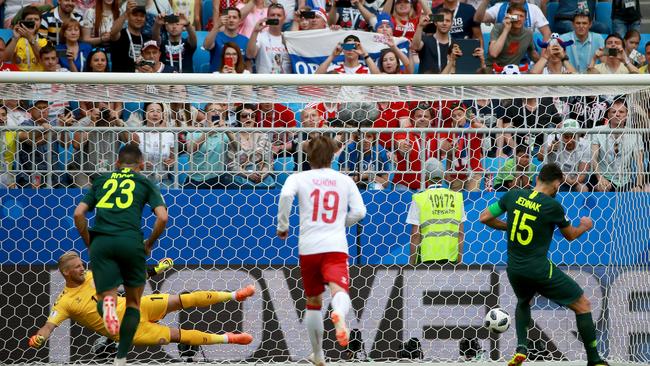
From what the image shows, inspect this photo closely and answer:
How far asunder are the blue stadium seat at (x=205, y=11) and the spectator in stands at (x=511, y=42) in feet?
12.0

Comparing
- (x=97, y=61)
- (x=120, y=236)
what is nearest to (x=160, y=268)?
(x=120, y=236)

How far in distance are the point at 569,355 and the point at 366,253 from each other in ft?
6.83

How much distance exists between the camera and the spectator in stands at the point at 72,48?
1230 cm

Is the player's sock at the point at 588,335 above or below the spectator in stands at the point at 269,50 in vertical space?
below

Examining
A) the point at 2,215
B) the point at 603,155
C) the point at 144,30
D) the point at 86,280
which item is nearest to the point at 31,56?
the point at 144,30

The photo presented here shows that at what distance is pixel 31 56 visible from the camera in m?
12.2

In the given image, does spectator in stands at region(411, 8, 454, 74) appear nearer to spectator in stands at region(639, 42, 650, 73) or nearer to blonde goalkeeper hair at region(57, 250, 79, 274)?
spectator in stands at region(639, 42, 650, 73)

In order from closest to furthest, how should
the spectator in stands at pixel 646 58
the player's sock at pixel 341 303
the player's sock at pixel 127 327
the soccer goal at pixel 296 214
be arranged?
the player's sock at pixel 341 303 → the player's sock at pixel 127 327 → the soccer goal at pixel 296 214 → the spectator in stands at pixel 646 58

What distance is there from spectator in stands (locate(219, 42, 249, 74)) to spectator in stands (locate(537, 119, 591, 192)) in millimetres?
Result: 3746

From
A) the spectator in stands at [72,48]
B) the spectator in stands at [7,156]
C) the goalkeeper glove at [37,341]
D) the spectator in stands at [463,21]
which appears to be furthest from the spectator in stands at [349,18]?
the goalkeeper glove at [37,341]

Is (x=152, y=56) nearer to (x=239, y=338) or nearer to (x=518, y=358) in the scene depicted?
(x=239, y=338)

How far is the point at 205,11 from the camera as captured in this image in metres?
Result: 14.0

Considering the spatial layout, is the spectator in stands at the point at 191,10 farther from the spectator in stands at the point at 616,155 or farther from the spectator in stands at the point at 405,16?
the spectator in stands at the point at 616,155

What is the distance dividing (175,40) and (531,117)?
441cm
